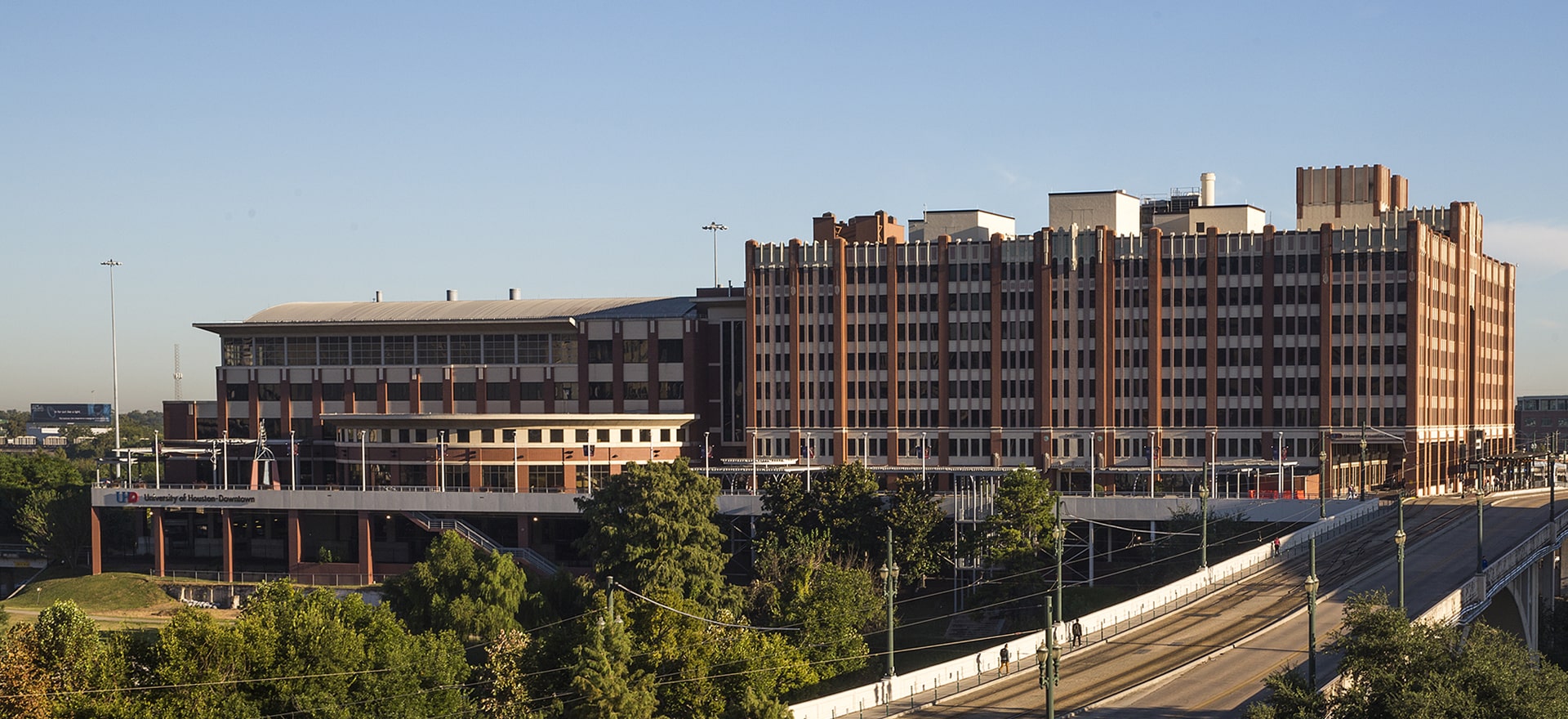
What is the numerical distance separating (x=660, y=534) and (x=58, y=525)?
74996mm

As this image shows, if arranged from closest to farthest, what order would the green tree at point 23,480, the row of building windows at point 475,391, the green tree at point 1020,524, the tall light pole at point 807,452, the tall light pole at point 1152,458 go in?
the green tree at point 1020,524, the tall light pole at point 807,452, the tall light pole at point 1152,458, the row of building windows at point 475,391, the green tree at point 23,480

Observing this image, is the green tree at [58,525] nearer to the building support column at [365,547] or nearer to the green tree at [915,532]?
the building support column at [365,547]

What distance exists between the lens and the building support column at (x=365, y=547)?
146 m

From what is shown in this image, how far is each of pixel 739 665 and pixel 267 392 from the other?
103 m

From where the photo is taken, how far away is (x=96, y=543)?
153375 millimetres

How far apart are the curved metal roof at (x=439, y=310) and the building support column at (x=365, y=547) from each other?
26.9 metres

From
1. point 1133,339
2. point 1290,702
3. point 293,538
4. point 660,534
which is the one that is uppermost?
point 1133,339

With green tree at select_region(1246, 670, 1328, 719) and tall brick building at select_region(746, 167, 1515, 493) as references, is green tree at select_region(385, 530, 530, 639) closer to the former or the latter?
tall brick building at select_region(746, 167, 1515, 493)

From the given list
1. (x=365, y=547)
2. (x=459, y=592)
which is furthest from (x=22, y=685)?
(x=365, y=547)

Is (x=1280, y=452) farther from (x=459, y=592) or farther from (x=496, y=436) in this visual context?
(x=459, y=592)

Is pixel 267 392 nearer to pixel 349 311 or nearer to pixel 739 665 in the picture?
pixel 349 311

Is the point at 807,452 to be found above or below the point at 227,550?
above

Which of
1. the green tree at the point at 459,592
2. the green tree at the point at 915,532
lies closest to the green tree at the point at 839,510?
the green tree at the point at 915,532

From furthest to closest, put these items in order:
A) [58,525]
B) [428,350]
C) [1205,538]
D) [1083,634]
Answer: [428,350] < [58,525] < [1205,538] < [1083,634]
